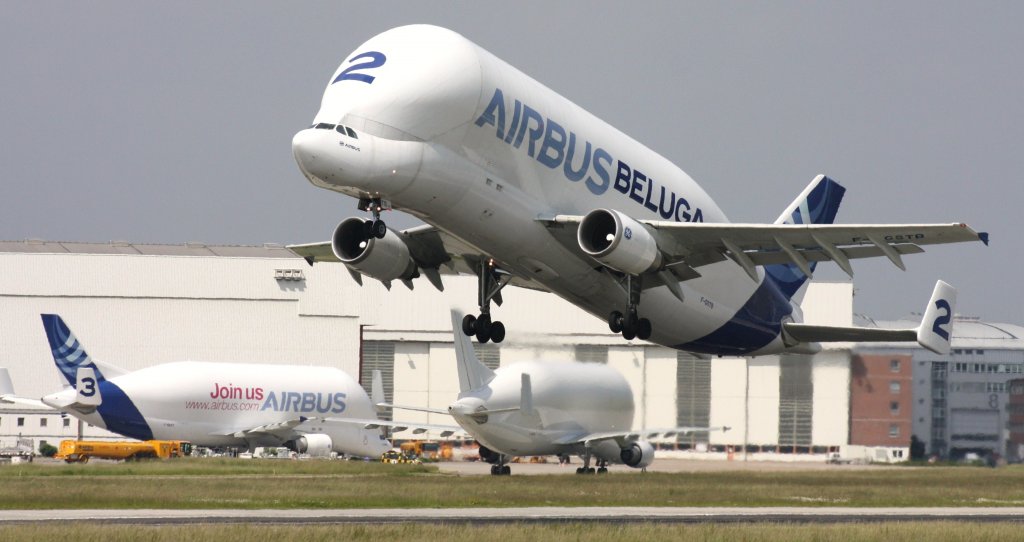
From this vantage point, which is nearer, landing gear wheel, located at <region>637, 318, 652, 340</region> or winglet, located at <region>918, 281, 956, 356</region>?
landing gear wheel, located at <region>637, 318, 652, 340</region>

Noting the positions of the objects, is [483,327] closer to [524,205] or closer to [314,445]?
[524,205]

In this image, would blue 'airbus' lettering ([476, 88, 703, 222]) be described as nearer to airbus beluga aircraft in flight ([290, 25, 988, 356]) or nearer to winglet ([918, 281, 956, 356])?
airbus beluga aircraft in flight ([290, 25, 988, 356])

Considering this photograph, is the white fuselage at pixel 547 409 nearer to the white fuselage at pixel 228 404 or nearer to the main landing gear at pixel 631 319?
the white fuselage at pixel 228 404

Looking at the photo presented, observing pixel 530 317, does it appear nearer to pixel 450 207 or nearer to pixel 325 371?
pixel 325 371

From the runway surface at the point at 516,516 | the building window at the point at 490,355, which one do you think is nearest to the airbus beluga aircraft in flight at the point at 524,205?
the runway surface at the point at 516,516

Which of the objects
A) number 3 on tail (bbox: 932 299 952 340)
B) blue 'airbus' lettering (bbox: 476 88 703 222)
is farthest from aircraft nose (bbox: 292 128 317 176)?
number 3 on tail (bbox: 932 299 952 340)

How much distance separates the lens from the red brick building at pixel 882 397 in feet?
243

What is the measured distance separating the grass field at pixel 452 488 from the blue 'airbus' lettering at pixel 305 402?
49.2 feet

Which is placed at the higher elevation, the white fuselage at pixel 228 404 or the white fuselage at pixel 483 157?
the white fuselage at pixel 483 157

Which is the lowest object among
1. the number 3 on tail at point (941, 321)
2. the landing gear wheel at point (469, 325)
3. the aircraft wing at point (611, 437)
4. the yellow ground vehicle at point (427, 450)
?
the yellow ground vehicle at point (427, 450)

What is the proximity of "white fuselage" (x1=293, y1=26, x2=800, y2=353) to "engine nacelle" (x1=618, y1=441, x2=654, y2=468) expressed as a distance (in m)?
35.7

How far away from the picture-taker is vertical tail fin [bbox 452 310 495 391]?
68.0 metres

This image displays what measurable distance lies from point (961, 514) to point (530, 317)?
5698cm

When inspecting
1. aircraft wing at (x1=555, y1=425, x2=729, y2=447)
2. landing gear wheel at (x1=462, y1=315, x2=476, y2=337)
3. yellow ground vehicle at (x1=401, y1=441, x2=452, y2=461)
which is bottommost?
yellow ground vehicle at (x1=401, y1=441, x2=452, y2=461)
